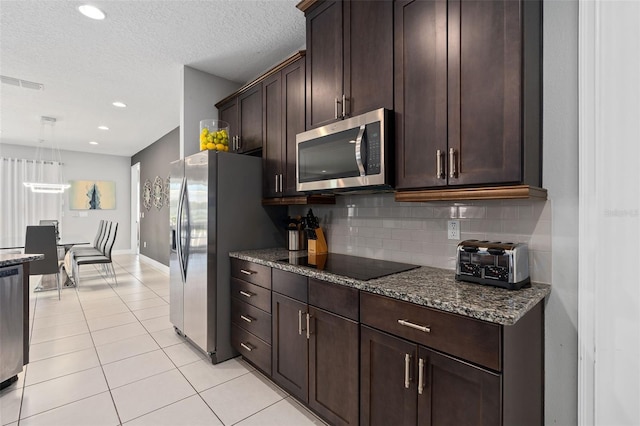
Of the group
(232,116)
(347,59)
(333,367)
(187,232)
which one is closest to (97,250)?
(187,232)

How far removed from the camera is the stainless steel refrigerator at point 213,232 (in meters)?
2.52

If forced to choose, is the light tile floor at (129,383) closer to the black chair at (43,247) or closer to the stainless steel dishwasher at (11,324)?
the stainless steel dishwasher at (11,324)

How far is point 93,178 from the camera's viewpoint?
8.07 meters

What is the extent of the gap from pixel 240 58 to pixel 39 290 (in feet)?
15.4

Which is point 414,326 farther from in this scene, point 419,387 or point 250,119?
point 250,119

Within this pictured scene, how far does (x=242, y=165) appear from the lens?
8.81ft

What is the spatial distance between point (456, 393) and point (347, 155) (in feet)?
4.30

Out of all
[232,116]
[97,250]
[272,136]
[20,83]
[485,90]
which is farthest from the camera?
[97,250]

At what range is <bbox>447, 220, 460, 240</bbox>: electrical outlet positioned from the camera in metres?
1.83

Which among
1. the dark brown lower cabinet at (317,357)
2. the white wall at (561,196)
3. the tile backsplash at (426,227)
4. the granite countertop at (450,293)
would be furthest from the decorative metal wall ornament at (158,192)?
the white wall at (561,196)

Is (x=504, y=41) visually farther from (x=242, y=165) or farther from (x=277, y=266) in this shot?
(x=242, y=165)

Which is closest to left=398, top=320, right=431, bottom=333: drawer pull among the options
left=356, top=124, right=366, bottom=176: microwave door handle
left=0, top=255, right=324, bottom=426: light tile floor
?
left=356, top=124, right=366, bottom=176: microwave door handle

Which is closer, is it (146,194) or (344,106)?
(344,106)

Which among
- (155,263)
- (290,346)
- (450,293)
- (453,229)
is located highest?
(453,229)
